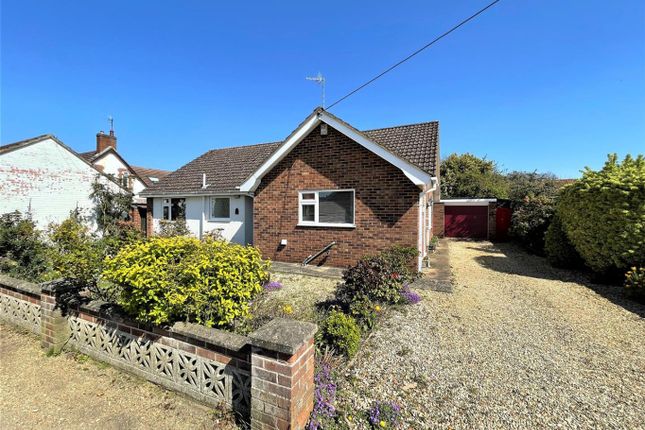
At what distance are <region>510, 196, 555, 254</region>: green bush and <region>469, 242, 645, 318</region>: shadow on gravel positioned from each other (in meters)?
0.60

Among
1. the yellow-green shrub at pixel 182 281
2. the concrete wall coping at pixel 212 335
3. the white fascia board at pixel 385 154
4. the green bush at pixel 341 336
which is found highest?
the white fascia board at pixel 385 154

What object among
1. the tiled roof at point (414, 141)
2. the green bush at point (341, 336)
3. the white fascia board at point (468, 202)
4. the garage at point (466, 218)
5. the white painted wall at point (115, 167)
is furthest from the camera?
the white painted wall at point (115, 167)

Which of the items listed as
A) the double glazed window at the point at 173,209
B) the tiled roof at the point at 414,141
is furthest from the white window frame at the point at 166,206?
the tiled roof at the point at 414,141

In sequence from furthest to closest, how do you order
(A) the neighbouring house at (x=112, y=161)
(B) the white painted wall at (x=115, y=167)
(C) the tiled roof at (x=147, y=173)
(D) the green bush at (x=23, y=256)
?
1. (C) the tiled roof at (x=147, y=173)
2. (B) the white painted wall at (x=115, y=167)
3. (A) the neighbouring house at (x=112, y=161)
4. (D) the green bush at (x=23, y=256)

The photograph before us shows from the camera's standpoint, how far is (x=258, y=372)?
248cm

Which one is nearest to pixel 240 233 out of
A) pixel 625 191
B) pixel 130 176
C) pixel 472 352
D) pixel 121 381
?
pixel 121 381

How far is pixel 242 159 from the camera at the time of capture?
15.4 meters

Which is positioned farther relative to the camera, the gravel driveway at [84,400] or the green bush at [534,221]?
the green bush at [534,221]

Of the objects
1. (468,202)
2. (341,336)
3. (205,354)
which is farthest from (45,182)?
(468,202)

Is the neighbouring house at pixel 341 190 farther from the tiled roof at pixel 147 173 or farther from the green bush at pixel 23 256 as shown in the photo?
the tiled roof at pixel 147 173

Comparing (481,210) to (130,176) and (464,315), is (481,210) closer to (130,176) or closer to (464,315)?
(464,315)

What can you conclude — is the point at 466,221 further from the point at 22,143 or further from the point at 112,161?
the point at 112,161

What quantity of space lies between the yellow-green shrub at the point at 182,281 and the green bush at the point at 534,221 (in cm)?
1409

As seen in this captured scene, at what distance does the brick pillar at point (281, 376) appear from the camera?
235 cm
